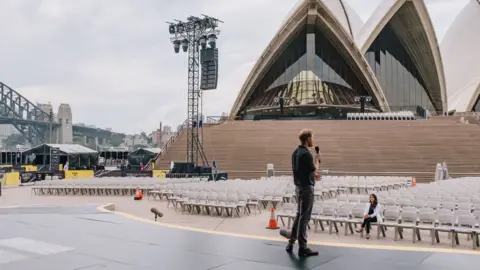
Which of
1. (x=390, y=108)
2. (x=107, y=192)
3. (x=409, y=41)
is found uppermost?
(x=409, y=41)

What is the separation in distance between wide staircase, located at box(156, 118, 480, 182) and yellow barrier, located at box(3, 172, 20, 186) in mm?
9810

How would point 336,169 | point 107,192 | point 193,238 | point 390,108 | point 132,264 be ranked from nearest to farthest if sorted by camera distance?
point 132,264
point 193,238
point 107,192
point 336,169
point 390,108

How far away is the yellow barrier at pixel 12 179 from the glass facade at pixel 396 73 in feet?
168

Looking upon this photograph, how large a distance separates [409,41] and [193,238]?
63684 millimetres

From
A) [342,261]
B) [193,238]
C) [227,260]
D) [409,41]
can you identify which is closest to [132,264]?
[227,260]

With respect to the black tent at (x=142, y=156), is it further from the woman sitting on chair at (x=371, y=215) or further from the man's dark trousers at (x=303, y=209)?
the man's dark trousers at (x=303, y=209)

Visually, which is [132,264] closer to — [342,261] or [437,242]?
[342,261]

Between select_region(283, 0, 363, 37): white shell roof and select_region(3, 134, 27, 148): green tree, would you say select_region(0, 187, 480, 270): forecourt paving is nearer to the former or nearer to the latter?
select_region(283, 0, 363, 37): white shell roof

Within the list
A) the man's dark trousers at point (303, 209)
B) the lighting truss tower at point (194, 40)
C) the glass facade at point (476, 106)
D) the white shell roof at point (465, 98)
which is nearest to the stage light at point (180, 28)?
the lighting truss tower at point (194, 40)

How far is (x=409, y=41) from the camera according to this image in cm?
6388

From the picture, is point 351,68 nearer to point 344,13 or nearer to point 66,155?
point 344,13

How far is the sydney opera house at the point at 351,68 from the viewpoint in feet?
193

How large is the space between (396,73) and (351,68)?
9.14 metres

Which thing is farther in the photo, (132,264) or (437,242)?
(437,242)
